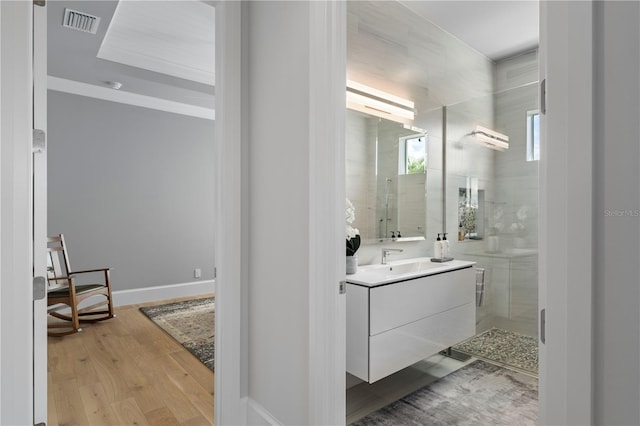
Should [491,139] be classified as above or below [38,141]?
above

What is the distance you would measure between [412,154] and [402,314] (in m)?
1.35

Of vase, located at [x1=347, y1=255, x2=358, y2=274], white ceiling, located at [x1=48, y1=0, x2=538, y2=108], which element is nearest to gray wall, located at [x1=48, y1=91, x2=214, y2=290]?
white ceiling, located at [x1=48, y1=0, x2=538, y2=108]

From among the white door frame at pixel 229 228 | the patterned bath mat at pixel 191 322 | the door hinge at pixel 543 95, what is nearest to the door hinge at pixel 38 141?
the white door frame at pixel 229 228

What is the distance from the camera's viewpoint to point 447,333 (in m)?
2.47

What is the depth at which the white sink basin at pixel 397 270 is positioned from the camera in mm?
2027

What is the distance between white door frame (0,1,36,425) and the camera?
132 cm

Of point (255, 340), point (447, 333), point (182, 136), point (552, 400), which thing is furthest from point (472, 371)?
point (182, 136)

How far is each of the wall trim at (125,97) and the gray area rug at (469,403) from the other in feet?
9.82

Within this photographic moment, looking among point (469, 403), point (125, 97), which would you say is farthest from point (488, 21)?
point (125, 97)

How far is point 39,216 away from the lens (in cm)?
141

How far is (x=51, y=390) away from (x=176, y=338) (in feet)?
3.47

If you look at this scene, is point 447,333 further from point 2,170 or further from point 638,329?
point 2,170

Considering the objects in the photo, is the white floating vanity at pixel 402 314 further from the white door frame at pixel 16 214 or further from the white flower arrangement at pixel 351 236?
the white door frame at pixel 16 214

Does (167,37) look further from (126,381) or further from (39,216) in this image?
(126,381)
